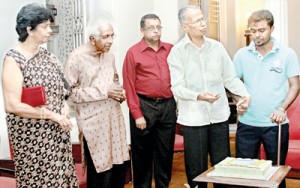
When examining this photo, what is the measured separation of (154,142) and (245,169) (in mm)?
1210

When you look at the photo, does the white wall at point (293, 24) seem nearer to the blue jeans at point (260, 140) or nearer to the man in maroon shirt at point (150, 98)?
the man in maroon shirt at point (150, 98)

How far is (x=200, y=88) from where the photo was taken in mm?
3184

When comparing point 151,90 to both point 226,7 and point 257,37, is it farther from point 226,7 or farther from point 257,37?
point 226,7

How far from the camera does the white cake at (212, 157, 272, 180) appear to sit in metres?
2.62

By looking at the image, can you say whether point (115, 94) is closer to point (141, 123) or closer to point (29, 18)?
point (141, 123)

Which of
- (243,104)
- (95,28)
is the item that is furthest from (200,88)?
(95,28)

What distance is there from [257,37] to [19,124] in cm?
164

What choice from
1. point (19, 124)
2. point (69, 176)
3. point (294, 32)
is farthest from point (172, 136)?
point (294, 32)

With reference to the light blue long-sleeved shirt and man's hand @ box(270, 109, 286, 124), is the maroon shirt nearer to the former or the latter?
the light blue long-sleeved shirt

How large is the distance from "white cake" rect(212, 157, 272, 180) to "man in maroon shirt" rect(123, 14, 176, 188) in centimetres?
94

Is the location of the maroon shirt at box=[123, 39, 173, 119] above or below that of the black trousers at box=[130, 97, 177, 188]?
above

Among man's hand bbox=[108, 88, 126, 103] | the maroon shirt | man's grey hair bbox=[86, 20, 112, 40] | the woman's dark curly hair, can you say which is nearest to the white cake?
man's hand bbox=[108, 88, 126, 103]

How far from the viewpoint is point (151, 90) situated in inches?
142

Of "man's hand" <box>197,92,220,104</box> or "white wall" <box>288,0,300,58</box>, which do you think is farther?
"white wall" <box>288,0,300,58</box>
